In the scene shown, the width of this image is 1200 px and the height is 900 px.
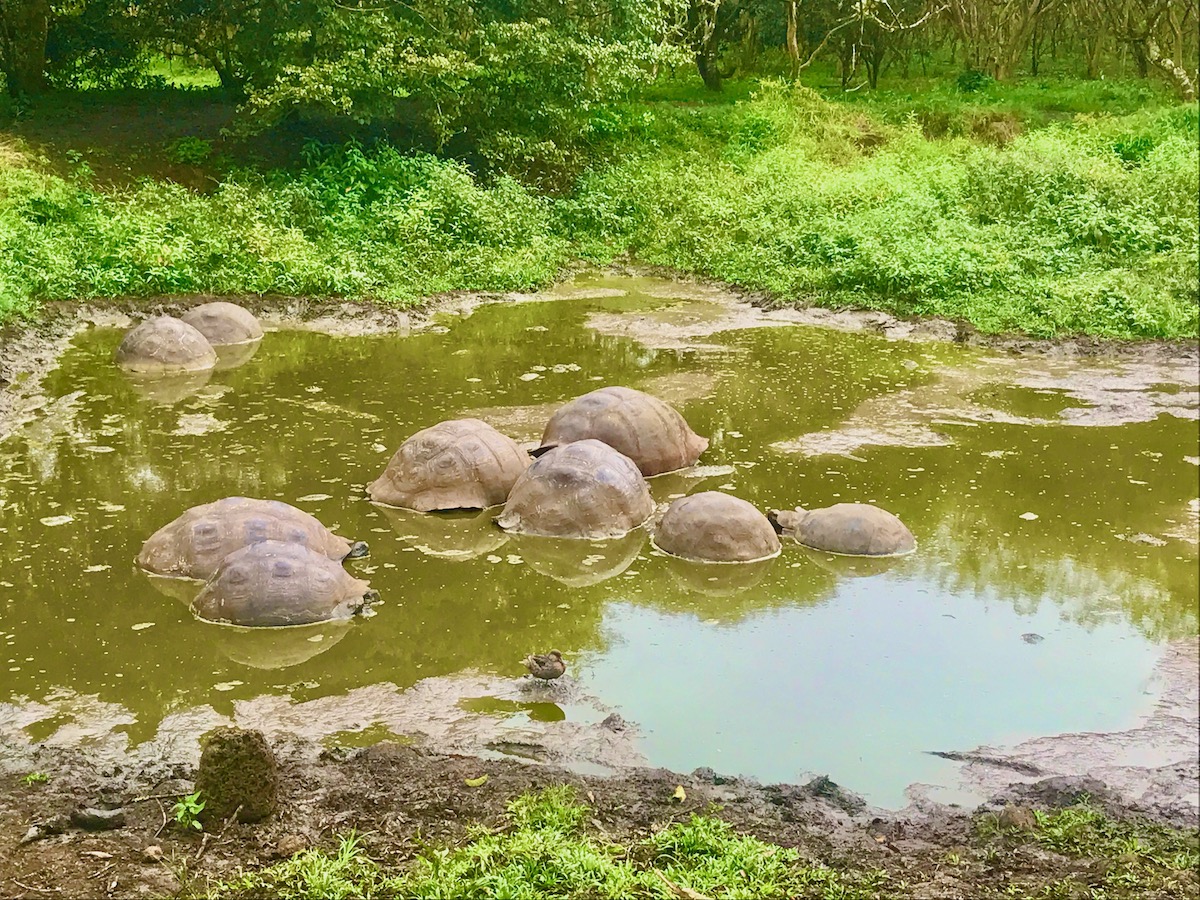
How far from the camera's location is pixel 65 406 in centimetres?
1036

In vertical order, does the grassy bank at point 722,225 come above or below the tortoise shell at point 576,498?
above

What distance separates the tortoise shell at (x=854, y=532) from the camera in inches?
294

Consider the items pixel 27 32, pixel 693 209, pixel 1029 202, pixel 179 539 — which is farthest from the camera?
pixel 27 32

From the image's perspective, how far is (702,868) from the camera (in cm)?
437

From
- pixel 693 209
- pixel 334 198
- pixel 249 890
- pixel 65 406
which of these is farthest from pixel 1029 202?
pixel 249 890

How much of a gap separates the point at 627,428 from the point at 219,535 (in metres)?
2.82

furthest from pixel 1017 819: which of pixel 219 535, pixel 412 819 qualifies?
pixel 219 535

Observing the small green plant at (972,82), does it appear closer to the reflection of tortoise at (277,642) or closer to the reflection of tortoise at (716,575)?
the reflection of tortoise at (716,575)

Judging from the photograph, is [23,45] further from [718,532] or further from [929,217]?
[718,532]

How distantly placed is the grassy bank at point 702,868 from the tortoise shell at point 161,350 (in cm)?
790

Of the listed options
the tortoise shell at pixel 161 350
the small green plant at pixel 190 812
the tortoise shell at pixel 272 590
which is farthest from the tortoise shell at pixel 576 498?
the tortoise shell at pixel 161 350

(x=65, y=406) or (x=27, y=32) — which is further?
(x=27, y=32)

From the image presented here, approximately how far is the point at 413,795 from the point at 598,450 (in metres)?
3.32

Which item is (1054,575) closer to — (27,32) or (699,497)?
(699,497)
